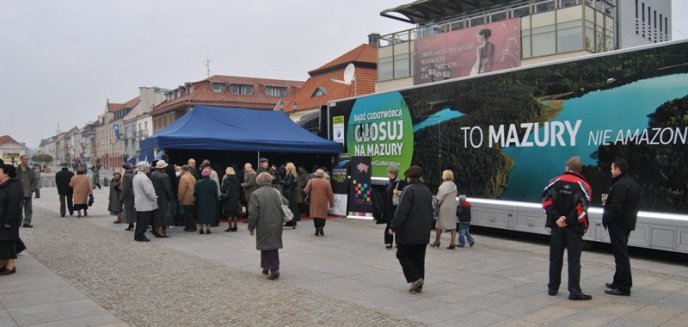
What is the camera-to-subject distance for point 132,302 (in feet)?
20.3

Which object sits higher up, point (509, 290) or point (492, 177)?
point (492, 177)

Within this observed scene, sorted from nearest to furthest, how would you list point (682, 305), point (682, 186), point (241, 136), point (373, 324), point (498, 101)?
point (373, 324), point (682, 305), point (682, 186), point (498, 101), point (241, 136)

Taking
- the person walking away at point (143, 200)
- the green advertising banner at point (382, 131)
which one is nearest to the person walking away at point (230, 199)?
the person walking away at point (143, 200)

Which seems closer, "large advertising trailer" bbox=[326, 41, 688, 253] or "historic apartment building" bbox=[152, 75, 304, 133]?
"large advertising trailer" bbox=[326, 41, 688, 253]

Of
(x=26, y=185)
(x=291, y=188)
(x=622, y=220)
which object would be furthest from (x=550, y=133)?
(x=26, y=185)

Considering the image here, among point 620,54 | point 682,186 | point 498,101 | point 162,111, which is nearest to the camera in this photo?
point 682,186

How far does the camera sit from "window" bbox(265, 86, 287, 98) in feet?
228

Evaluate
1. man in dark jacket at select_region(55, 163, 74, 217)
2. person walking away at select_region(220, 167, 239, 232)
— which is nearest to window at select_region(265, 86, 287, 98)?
man in dark jacket at select_region(55, 163, 74, 217)

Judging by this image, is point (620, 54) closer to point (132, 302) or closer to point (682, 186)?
point (682, 186)

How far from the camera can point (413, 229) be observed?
258 inches

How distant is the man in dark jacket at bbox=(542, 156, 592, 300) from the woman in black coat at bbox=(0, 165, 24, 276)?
7.02 meters

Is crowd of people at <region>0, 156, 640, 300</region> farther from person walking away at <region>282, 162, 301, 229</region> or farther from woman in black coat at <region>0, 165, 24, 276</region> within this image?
person walking away at <region>282, 162, 301, 229</region>

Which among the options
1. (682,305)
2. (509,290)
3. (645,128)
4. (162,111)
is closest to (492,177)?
(645,128)

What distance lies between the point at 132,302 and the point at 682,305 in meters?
6.26
